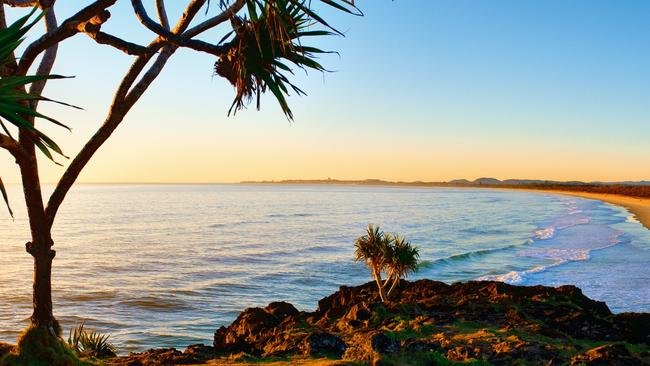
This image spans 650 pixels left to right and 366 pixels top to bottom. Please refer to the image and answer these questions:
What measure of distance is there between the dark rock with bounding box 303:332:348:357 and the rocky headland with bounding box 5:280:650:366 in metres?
0.02

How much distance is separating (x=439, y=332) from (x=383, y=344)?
217cm

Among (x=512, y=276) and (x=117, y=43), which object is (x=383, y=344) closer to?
(x=117, y=43)

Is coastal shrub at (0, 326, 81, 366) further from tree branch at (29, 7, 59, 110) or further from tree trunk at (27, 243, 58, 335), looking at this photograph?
tree branch at (29, 7, 59, 110)

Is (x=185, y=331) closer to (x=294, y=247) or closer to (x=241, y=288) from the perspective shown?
(x=241, y=288)

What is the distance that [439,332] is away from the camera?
35.3 feet

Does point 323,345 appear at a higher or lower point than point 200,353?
higher

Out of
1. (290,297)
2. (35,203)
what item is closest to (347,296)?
(290,297)

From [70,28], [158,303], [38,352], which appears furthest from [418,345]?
[158,303]

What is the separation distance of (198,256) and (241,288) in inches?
424

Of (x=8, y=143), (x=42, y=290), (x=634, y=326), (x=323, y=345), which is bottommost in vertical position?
(x=323, y=345)

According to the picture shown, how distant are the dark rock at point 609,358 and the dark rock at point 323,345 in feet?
11.3

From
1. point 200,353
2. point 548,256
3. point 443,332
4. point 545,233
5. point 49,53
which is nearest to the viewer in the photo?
point 49,53

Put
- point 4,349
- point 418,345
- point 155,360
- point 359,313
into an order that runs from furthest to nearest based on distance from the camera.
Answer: point 359,313 → point 155,360 → point 418,345 → point 4,349

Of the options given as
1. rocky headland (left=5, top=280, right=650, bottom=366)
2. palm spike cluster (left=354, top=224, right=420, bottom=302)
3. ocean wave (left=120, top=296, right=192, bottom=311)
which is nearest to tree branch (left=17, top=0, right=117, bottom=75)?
rocky headland (left=5, top=280, right=650, bottom=366)
